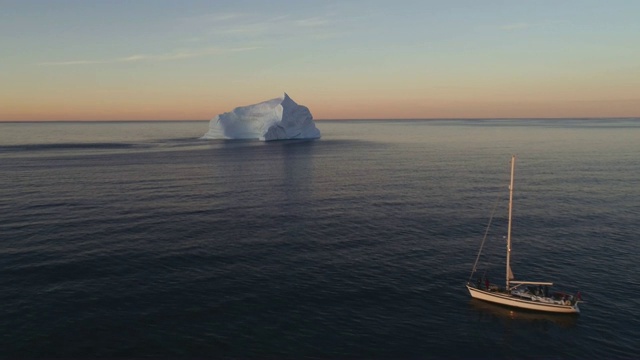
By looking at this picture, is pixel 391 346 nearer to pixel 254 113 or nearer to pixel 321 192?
pixel 321 192

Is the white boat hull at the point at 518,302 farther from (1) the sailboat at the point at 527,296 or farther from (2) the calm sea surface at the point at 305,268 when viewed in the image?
(2) the calm sea surface at the point at 305,268

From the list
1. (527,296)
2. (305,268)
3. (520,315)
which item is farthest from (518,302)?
(305,268)

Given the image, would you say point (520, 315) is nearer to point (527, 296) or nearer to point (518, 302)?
point (518, 302)

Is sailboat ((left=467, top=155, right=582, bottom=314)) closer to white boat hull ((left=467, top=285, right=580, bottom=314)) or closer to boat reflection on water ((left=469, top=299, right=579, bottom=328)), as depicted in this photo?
white boat hull ((left=467, top=285, right=580, bottom=314))

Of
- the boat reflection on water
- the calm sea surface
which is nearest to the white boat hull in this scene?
the boat reflection on water

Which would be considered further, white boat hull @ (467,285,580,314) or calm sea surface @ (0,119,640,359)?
white boat hull @ (467,285,580,314)

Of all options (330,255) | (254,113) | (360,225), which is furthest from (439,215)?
(254,113)

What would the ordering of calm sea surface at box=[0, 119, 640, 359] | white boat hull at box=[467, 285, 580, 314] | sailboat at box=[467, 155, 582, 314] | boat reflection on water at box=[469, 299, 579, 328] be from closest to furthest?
calm sea surface at box=[0, 119, 640, 359], boat reflection on water at box=[469, 299, 579, 328], white boat hull at box=[467, 285, 580, 314], sailboat at box=[467, 155, 582, 314]
